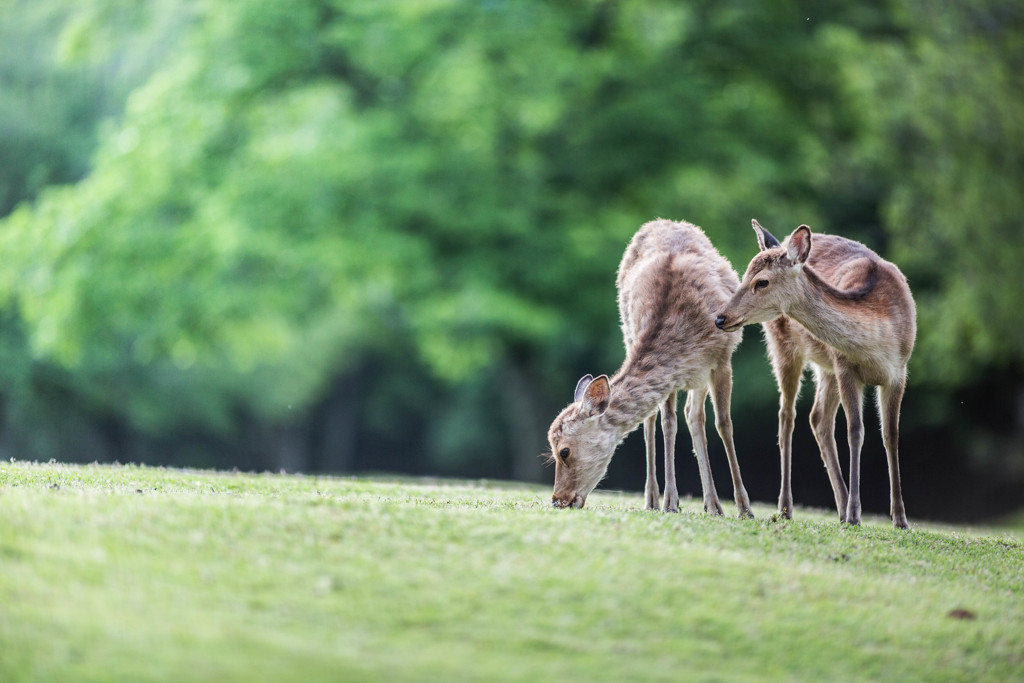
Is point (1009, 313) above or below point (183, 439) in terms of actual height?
above

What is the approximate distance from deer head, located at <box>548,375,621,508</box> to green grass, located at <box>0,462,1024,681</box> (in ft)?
2.49

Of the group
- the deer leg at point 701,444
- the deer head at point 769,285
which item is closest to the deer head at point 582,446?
the deer leg at point 701,444

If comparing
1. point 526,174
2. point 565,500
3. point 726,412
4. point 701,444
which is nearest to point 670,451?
point 701,444

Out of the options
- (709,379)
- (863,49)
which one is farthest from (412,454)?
(709,379)

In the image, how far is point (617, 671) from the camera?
5480 mm

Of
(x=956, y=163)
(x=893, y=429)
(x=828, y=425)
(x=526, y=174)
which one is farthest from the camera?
(x=526, y=174)

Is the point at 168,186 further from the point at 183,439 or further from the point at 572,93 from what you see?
the point at 183,439

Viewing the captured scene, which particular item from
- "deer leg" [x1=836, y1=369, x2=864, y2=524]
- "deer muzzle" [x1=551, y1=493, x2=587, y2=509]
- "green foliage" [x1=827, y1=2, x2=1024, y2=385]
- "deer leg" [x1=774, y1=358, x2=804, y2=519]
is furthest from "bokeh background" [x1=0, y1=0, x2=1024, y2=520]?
"deer muzzle" [x1=551, y1=493, x2=587, y2=509]

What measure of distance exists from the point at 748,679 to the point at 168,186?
20519mm

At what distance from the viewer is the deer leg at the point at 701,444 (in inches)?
389

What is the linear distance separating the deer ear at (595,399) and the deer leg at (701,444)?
0.97m

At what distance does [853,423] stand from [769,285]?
150 centimetres

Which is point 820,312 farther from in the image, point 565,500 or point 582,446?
point 565,500

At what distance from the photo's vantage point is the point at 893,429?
1014 centimetres
